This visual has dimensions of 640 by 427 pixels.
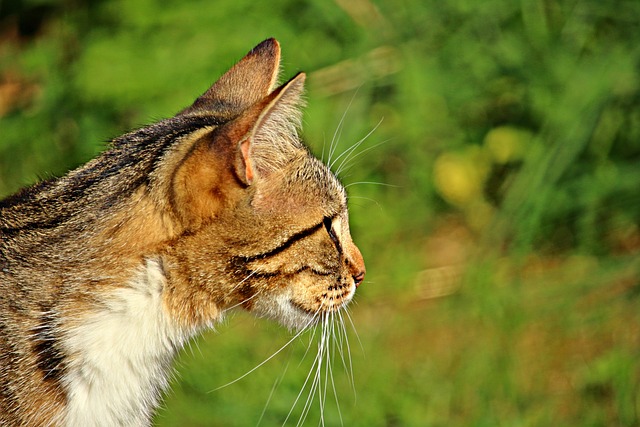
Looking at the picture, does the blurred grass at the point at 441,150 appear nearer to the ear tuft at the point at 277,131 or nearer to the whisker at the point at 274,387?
the whisker at the point at 274,387

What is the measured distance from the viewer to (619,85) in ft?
14.7

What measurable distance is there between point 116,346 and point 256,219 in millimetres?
481

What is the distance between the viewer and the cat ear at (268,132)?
7.34 ft

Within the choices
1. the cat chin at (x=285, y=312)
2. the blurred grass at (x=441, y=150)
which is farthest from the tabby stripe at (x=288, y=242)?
the blurred grass at (x=441, y=150)

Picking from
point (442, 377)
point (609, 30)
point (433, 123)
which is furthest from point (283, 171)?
point (609, 30)

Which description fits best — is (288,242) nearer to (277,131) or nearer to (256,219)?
(256,219)

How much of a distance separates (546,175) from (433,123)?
2.10 ft

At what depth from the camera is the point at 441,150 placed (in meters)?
4.90

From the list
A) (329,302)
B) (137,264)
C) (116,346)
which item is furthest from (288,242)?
(116,346)

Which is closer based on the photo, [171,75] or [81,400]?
[81,400]

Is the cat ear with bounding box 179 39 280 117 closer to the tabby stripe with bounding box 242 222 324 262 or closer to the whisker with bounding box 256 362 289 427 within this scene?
the tabby stripe with bounding box 242 222 324 262

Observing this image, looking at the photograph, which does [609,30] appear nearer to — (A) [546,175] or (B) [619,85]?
(B) [619,85]

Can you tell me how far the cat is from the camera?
2.43 m

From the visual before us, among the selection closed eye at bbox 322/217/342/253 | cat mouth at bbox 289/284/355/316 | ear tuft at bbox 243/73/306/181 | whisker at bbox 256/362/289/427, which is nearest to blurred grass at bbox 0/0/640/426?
whisker at bbox 256/362/289/427
